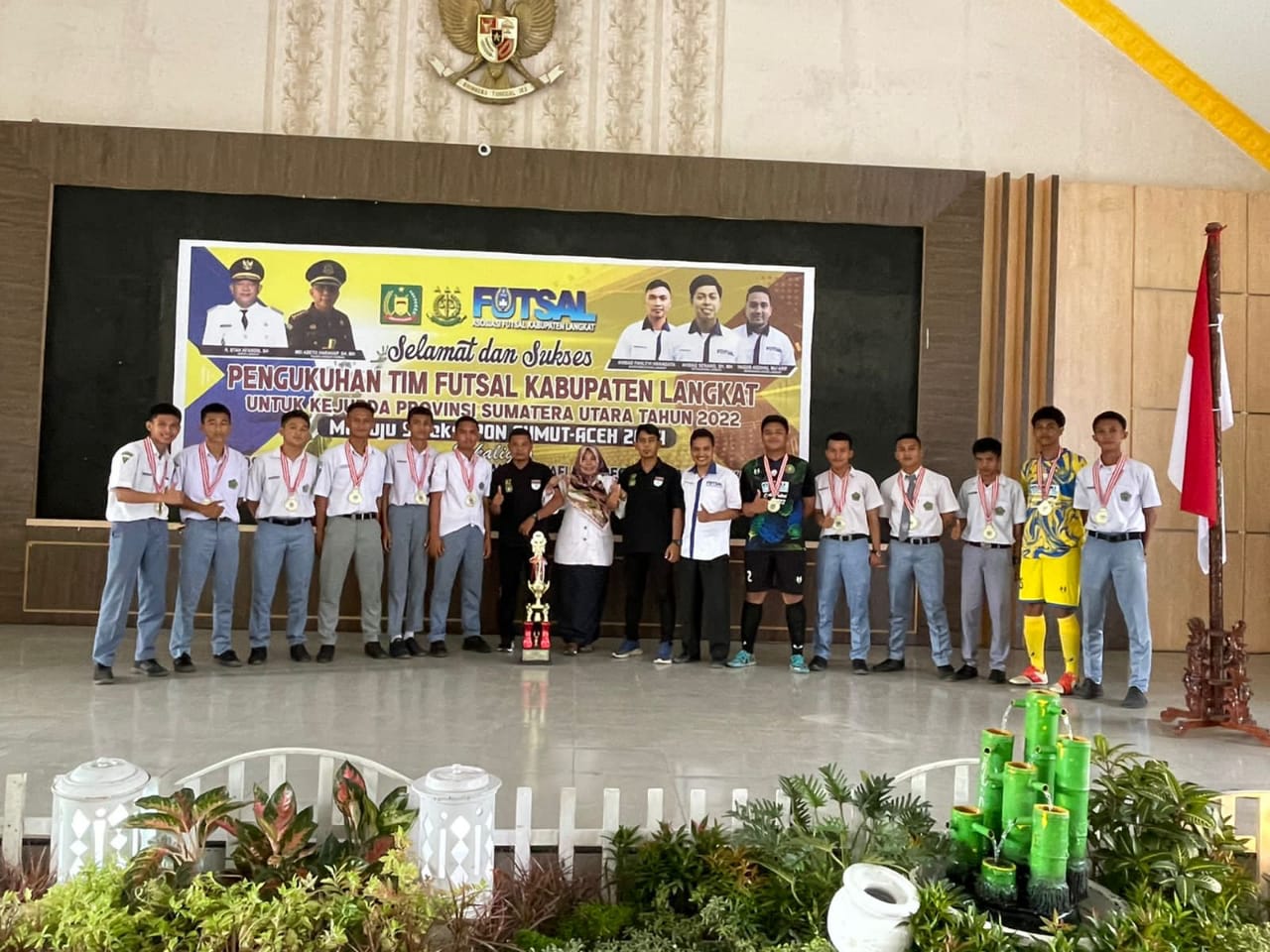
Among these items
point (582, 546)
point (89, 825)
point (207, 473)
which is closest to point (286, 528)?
point (207, 473)

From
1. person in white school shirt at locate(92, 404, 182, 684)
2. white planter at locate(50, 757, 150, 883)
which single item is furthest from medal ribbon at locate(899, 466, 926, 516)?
white planter at locate(50, 757, 150, 883)

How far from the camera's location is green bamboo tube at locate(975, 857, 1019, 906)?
2.29 metres

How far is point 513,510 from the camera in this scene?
660 centimetres

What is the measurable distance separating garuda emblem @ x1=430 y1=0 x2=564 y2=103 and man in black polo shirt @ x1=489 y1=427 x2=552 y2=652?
255cm

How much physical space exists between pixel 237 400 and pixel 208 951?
564cm

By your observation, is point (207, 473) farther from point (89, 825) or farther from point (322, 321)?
point (89, 825)

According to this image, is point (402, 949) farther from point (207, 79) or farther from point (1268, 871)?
point (207, 79)

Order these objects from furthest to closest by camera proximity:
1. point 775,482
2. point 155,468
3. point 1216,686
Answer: point 775,482, point 155,468, point 1216,686

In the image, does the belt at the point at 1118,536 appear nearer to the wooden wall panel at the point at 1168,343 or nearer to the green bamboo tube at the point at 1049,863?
the wooden wall panel at the point at 1168,343

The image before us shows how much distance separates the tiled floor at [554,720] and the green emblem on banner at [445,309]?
2353 mm

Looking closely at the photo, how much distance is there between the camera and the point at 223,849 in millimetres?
2463

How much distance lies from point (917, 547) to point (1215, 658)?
1765 millimetres

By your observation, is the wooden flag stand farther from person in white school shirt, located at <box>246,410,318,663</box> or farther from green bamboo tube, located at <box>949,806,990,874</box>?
person in white school shirt, located at <box>246,410,318,663</box>

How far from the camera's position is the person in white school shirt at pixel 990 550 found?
243 inches
